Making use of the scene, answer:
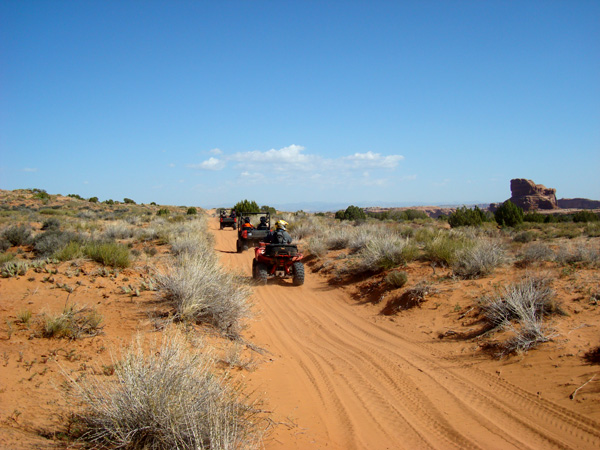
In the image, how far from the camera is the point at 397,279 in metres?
9.36

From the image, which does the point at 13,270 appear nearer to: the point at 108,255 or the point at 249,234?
the point at 108,255

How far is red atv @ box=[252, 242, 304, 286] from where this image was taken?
36.1ft

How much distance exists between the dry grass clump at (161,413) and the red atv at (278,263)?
25.0 ft

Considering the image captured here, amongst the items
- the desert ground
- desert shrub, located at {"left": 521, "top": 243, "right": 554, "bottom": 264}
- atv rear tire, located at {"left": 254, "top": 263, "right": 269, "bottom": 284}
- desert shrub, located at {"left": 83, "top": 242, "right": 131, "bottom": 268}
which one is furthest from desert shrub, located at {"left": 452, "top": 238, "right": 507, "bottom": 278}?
desert shrub, located at {"left": 83, "top": 242, "right": 131, "bottom": 268}

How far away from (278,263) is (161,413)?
26.9 feet

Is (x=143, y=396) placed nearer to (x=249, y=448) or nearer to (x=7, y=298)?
(x=249, y=448)

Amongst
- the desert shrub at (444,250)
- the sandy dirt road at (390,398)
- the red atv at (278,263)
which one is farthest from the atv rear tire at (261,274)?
the desert shrub at (444,250)

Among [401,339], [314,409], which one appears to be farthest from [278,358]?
[401,339]

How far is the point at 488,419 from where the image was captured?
439cm

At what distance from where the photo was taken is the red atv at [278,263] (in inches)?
433

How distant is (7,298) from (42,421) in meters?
3.96

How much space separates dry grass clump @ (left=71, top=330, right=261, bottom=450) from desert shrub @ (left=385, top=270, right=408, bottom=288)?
21.8 feet

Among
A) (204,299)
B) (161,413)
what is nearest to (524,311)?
(204,299)

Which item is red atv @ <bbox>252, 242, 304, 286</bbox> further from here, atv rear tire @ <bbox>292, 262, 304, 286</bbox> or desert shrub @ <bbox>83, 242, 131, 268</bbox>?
desert shrub @ <bbox>83, 242, 131, 268</bbox>
